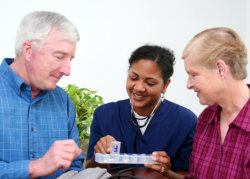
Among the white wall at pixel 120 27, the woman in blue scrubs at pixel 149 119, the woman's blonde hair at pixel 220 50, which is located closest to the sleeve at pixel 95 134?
the woman in blue scrubs at pixel 149 119

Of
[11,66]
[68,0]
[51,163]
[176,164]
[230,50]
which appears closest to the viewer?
[51,163]

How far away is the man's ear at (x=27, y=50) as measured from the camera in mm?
1461

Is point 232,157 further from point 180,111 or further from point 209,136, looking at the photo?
point 180,111

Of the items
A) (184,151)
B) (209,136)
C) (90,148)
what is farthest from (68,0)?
(209,136)

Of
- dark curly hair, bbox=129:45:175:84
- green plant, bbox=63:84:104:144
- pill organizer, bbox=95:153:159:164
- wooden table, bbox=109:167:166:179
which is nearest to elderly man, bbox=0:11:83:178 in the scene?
pill organizer, bbox=95:153:159:164

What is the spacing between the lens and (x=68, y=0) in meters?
3.23

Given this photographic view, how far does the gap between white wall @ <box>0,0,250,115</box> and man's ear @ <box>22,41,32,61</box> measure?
1.74m

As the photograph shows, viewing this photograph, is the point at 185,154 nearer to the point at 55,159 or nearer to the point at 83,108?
the point at 55,159

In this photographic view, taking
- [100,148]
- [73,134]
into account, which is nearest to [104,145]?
[100,148]

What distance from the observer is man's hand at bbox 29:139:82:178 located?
50.1 inches

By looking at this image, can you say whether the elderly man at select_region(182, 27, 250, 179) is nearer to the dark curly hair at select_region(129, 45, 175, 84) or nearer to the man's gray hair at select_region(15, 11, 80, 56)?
the dark curly hair at select_region(129, 45, 175, 84)

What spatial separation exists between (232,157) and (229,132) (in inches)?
4.4

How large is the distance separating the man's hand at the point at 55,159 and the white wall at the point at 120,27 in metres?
1.95

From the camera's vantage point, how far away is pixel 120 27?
3393 mm
